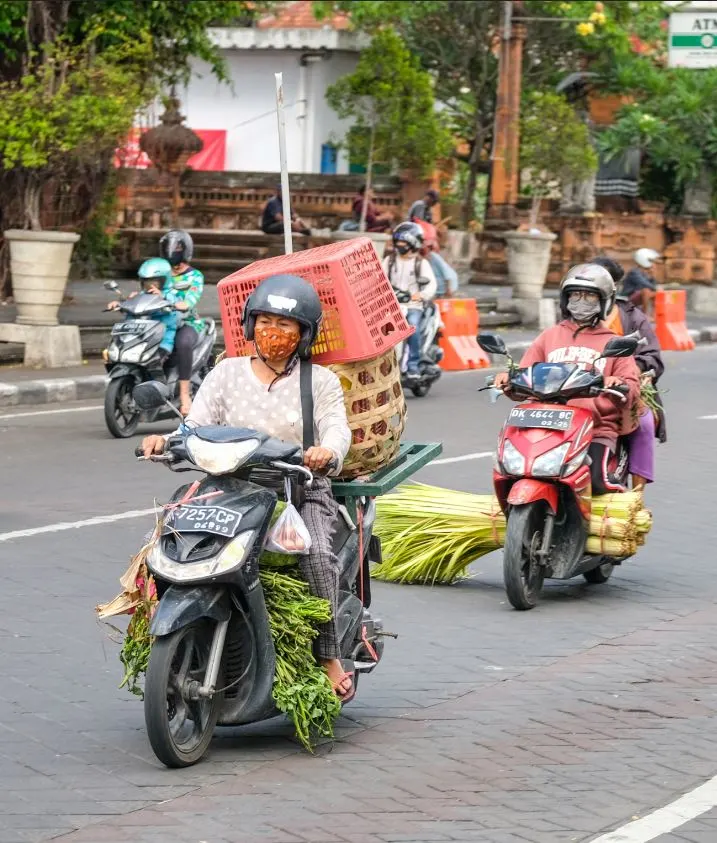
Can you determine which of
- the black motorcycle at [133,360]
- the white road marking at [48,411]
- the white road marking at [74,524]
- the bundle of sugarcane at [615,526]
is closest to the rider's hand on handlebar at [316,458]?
the bundle of sugarcane at [615,526]

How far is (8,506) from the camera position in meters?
11.1

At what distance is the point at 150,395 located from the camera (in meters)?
6.12

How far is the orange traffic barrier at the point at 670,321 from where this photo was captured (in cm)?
2491

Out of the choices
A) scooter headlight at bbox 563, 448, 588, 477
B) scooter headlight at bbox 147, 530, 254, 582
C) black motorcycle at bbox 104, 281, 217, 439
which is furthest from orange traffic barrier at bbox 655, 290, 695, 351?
scooter headlight at bbox 147, 530, 254, 582

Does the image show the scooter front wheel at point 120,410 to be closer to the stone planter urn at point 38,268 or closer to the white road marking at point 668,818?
the stone planter urn at point 38,268

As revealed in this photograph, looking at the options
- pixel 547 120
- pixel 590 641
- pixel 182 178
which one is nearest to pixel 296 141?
pixel 182 178

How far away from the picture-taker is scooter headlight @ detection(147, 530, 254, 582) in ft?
18.5

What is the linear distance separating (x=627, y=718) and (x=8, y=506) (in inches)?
211

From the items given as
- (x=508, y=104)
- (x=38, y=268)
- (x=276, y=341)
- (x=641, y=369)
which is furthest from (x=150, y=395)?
(x=508, y=104)

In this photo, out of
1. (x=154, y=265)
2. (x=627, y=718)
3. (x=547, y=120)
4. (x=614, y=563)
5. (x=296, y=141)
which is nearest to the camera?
(x=627, y=718)

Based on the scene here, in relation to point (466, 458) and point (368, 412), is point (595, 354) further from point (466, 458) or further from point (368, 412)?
point (466, 458)

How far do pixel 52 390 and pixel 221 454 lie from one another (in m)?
11.5

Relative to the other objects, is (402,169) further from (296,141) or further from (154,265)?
(154,265)

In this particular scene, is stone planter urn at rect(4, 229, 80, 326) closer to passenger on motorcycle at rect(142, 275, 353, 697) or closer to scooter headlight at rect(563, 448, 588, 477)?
scooter headlight at rect(563, 448, 588, 477)
